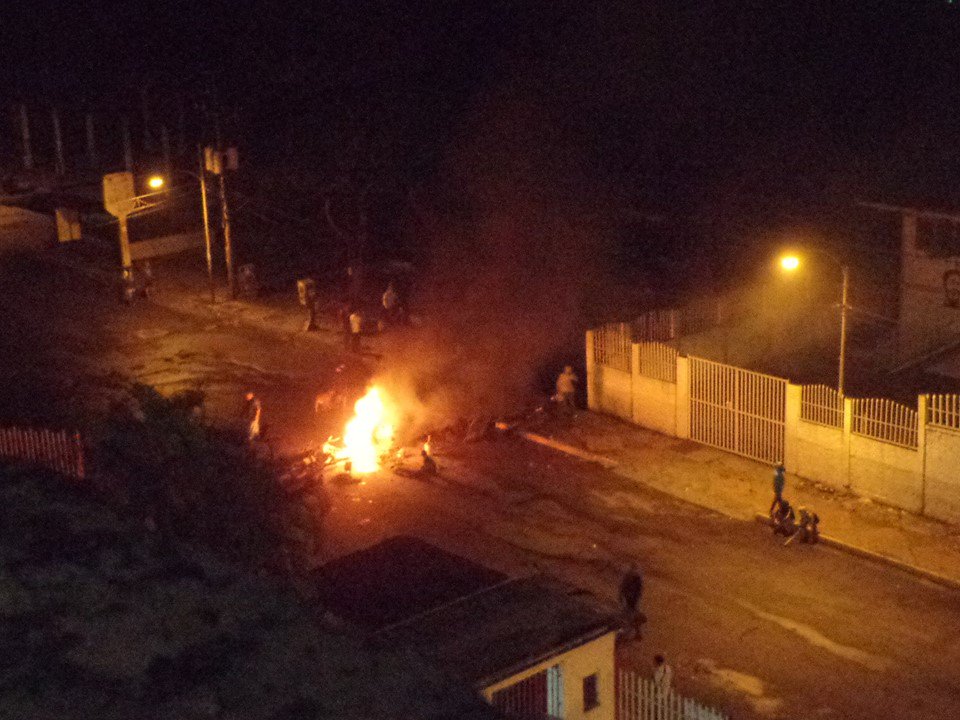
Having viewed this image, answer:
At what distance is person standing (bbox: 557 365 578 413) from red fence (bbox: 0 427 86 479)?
41.7 ft

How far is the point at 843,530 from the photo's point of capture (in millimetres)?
26750

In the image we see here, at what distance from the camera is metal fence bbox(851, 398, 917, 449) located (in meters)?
27.2

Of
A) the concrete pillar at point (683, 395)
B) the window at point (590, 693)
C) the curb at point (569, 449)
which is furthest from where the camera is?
the concrete pillar at point (683, 395)

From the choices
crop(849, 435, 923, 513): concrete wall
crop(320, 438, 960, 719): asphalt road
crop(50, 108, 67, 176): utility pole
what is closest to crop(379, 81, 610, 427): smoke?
crop(320, 438, 960, 719): asphalt road

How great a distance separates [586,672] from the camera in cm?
1836

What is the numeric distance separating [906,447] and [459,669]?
13008 millimetres

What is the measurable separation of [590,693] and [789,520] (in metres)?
9.03

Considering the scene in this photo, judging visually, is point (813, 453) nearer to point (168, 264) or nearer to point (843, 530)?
point (843, 530)

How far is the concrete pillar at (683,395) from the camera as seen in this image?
31.0m

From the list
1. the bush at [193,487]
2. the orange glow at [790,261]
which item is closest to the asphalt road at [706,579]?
the orange glow at [790,261]

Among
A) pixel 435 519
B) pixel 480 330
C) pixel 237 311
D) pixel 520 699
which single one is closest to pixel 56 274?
pixel 237 311

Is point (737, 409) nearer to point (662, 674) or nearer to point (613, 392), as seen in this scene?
point (613, 392)

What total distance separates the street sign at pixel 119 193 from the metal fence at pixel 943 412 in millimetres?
23865

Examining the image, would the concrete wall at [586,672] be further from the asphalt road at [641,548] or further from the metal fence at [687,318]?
the metal fence at [687,318]
